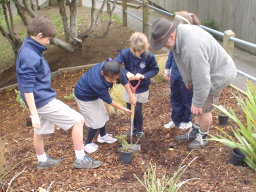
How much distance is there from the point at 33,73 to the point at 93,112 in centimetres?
92

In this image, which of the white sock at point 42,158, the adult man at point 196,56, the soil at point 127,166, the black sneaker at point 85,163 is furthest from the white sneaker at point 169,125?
the white sock at point 42,158

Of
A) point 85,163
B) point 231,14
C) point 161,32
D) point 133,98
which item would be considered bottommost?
point 85,163

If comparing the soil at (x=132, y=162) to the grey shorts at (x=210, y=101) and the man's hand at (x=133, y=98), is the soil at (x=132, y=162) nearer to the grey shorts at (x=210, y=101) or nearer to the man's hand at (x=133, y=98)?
the grey shorts at (x=210, y=101)

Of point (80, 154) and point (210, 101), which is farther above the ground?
point (210, 101)

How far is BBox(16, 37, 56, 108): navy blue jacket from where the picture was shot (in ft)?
9.96

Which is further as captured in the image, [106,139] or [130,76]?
[106,139]

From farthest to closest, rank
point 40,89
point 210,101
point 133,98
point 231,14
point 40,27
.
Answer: point 231,14
point 133,98
point 210,101
point 40,89
point 40,27

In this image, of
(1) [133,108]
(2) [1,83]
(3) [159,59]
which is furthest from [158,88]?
(2) [1,83]

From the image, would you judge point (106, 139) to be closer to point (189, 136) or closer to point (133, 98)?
point (133, 98)

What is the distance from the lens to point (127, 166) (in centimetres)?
359

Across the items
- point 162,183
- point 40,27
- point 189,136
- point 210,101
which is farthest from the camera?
point 189,136

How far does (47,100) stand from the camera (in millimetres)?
3248

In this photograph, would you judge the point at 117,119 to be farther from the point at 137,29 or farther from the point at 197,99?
the point at 137,29

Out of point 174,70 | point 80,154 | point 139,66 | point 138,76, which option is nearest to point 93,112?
point 80,154
